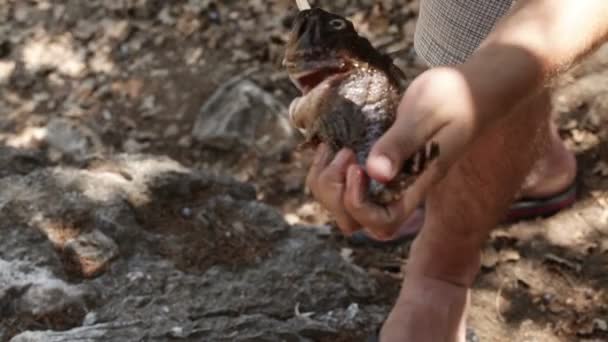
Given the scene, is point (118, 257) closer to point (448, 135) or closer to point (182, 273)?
point (182, 273)

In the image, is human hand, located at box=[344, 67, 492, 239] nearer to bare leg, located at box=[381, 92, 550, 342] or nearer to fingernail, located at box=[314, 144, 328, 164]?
fingernail, located at box=[314, 144, 328, 164]

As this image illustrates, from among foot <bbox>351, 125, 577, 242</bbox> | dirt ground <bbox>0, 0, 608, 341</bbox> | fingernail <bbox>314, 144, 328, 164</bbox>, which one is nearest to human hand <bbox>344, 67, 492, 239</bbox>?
fingernail <bbox>314, 144, 328, 164</bbox>

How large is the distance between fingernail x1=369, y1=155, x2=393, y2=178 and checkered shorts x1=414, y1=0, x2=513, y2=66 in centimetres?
121

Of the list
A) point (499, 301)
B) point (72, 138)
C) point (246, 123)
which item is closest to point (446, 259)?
point (499, 301)

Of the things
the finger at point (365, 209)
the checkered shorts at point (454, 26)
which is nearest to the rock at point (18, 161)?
the checkered shorts at point (454, 26)

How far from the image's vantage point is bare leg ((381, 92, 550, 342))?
8.43 feet

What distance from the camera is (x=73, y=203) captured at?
3.00 m

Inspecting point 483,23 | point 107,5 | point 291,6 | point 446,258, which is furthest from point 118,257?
point 107,5

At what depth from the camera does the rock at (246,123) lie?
4520 millimetres

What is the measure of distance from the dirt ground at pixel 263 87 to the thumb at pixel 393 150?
1.41 m

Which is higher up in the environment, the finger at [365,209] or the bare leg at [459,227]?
the finger at [365,209]

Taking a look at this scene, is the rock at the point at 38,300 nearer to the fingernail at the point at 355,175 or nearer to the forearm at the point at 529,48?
the fingernail at the point at 355,175

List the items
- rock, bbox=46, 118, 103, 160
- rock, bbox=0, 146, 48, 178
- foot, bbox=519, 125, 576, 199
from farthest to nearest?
rock, bbox=46, 118, 103, 160 → foot, bbox=519, 125, 576, 199 → rock, bbox=0, 146, 48, 178

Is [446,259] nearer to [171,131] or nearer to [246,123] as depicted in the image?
[246,123]
